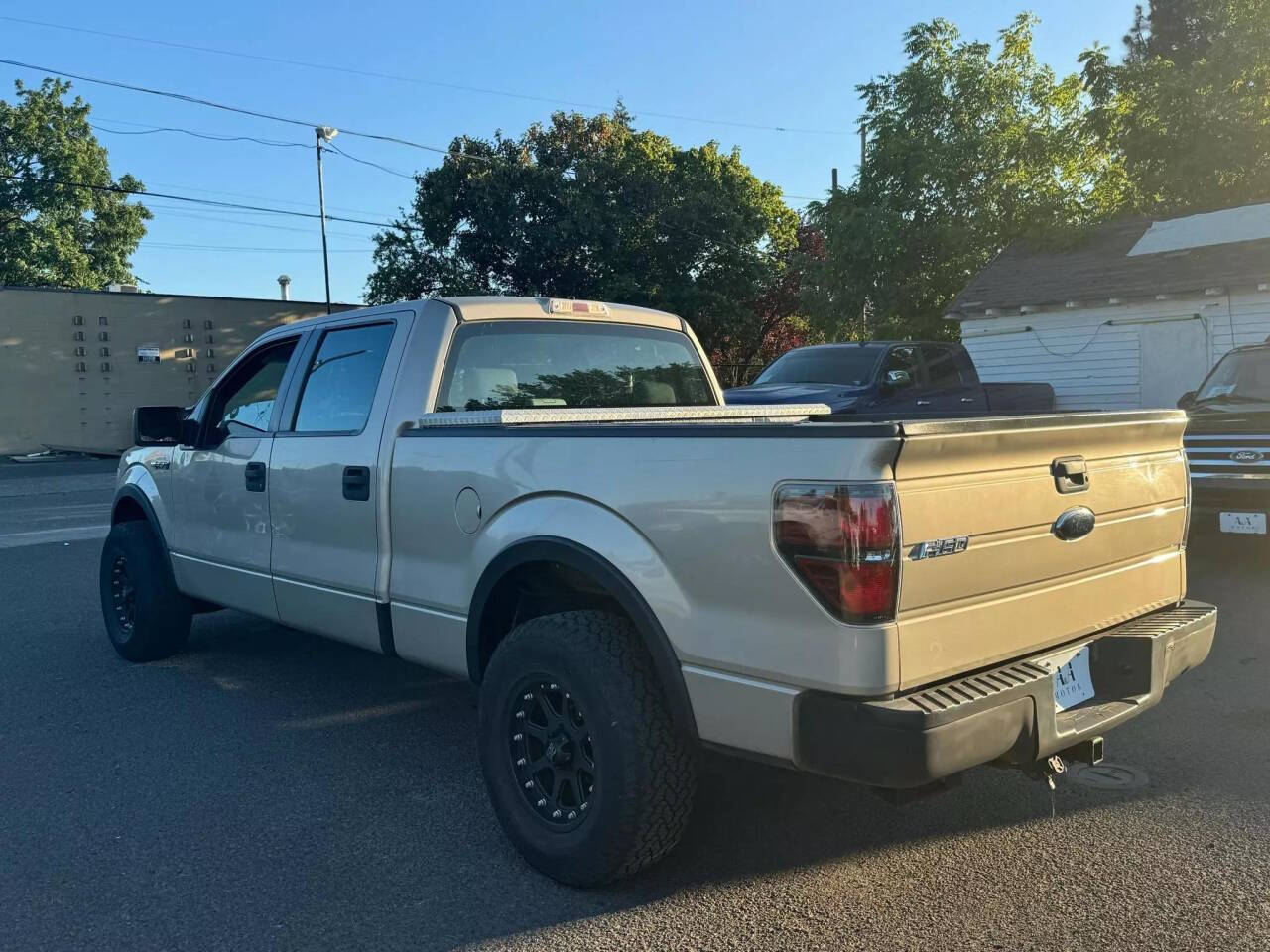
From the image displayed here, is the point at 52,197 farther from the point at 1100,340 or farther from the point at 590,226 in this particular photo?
the point at 1100,340

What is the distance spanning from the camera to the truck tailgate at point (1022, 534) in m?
2.66

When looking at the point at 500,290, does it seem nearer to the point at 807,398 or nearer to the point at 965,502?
the point at 807,398

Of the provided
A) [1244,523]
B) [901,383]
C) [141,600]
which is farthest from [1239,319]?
Result: [141,600]

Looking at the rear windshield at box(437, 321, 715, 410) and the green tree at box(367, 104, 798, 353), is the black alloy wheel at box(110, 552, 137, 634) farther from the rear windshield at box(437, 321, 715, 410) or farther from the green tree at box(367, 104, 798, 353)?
the green tree at box(367, 104, 798, 353)

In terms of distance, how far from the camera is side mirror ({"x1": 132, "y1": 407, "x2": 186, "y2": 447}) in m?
5.45

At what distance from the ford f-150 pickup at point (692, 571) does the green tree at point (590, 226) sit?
84.2ft

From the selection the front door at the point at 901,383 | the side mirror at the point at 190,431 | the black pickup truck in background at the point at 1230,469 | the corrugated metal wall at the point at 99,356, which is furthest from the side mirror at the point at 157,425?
the corrugated metal wall at the point at 99,356

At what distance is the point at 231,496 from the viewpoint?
201 inches

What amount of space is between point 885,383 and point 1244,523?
14.8ft

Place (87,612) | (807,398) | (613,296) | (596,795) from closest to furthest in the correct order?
(596,795)
(87,612)
(807,398)
(613,296)

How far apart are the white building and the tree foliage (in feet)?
120

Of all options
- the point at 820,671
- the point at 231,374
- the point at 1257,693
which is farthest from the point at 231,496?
the point at 1257,693

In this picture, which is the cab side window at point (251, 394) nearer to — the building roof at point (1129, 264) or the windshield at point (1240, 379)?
the windshield at point (1240, 379)

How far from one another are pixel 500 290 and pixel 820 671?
28634mm
